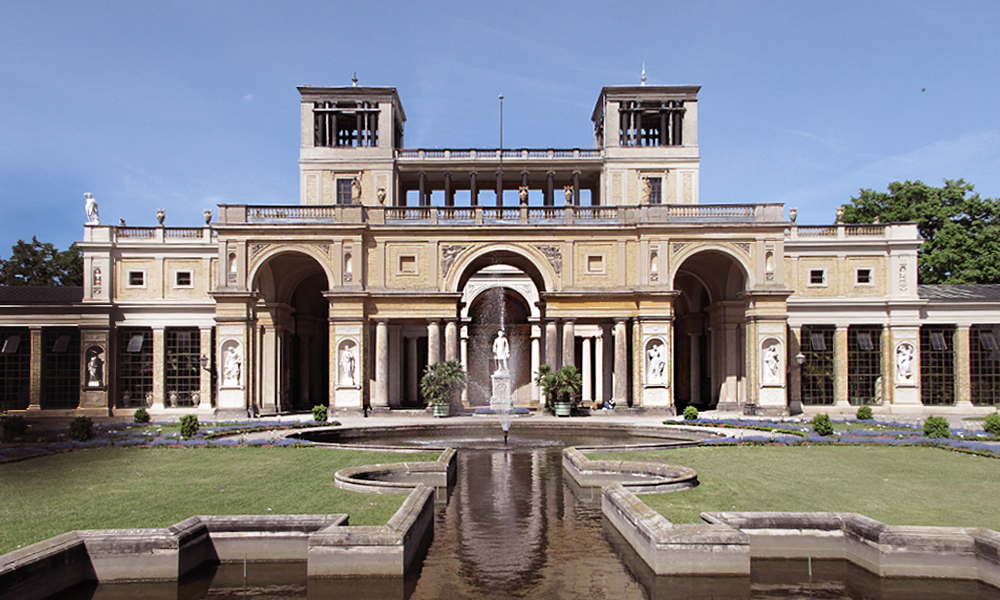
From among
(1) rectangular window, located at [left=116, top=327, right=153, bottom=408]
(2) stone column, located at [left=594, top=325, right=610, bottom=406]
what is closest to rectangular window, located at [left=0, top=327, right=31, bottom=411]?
(1) rectangular window, located at [left=116, top=327, right=153, bottom=408]

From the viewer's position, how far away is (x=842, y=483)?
14695mm

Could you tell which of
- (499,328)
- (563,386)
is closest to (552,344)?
(563,386)

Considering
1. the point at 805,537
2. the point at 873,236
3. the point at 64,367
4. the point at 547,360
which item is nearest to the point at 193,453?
the point at 805,537

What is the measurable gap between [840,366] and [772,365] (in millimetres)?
6743

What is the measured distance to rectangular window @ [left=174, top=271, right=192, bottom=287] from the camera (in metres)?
42.4

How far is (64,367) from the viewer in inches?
1642

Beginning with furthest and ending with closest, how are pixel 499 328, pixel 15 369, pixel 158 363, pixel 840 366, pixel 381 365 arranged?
pixel 499 328, pixel 158 363, pixel 840 366, pixel 15 369, pixel 381 365

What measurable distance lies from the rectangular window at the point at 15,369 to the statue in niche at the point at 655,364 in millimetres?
33477

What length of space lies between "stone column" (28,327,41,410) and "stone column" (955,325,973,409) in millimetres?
47062

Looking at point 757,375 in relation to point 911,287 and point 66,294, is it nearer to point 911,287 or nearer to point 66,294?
point 911,287

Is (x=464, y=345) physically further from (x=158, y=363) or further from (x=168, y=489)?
(x=168, y=489)

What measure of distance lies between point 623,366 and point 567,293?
15.8 feet

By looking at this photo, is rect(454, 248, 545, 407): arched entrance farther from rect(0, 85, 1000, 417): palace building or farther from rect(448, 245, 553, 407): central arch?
rect(0, 85, 1000, 417): palace building

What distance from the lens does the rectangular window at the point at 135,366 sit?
137ft
